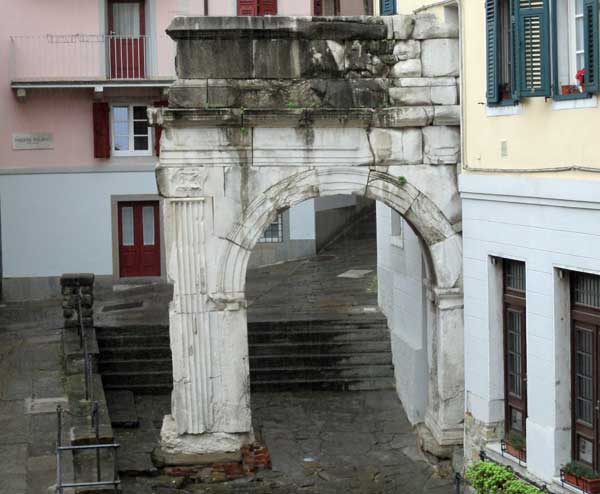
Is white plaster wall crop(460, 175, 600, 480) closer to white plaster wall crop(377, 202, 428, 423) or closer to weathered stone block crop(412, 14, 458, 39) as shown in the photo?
weathered stone block crop(412, 14, 458, 39)

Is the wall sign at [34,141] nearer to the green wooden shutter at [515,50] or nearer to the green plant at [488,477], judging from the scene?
the green plant at [488,477]

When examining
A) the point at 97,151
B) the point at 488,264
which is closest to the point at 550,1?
the point at 488,264

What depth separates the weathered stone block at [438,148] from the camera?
47.6 ft

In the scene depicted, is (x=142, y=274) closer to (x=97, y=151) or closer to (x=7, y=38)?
(x=97, y=151)

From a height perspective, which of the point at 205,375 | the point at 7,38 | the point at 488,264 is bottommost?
the point at 205,375

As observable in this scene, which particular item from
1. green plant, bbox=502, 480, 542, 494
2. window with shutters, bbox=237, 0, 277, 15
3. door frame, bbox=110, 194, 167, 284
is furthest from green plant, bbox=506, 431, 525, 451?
window with shutters, bbox=237, 0, 277, 15

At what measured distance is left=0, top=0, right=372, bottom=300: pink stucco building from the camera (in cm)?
2708

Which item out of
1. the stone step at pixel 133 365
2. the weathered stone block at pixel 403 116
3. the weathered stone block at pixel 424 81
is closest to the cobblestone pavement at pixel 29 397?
the stone step at pixel 133 365

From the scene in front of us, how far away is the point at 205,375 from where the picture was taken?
1448cm

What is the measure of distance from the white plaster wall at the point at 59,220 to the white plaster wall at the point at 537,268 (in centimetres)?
1551

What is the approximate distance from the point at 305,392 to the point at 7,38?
1277 centimetres

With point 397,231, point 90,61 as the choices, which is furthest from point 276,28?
point 90,61

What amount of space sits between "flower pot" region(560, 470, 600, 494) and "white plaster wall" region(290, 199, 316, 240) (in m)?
17.8

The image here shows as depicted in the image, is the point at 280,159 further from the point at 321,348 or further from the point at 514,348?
the point at 321,348
